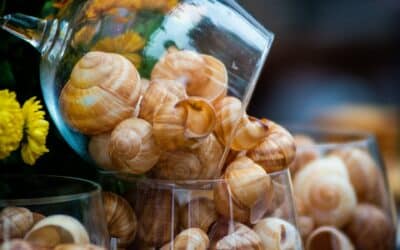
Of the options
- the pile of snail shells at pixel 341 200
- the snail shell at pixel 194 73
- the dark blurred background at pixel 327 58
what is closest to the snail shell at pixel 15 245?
the snail shell at pixel 194 73

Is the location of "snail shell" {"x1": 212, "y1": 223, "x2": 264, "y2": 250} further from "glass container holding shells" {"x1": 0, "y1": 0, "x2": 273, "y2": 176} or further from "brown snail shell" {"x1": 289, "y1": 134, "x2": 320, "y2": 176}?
"brown snail shell" {"x1": 289, "y1": 134, "x2": 320, "y2": 176}

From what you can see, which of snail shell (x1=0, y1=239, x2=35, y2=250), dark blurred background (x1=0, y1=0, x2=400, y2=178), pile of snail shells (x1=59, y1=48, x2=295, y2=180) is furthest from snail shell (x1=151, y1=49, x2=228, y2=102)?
dark blurred background (x1=0, y1=0, x2=400, y2=178)

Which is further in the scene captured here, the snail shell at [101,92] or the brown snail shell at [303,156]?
the brown snail shell at [303,156]

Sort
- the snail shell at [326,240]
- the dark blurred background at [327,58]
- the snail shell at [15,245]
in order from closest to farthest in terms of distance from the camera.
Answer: the snail shell at [15,245], the snail shell at [326,240], the dark blurred background at [327,58]

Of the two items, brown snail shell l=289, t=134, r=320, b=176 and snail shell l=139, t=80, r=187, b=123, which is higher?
snail shell l=139, t=80, r=187, b=123

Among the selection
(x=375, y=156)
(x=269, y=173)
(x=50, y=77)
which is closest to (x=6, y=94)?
(x=50, y=77)

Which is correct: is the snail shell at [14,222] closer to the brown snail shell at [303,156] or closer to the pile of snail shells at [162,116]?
the pile of snail shells at [162,116]

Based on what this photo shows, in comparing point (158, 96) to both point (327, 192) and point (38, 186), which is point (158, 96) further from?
point (327, 192)
